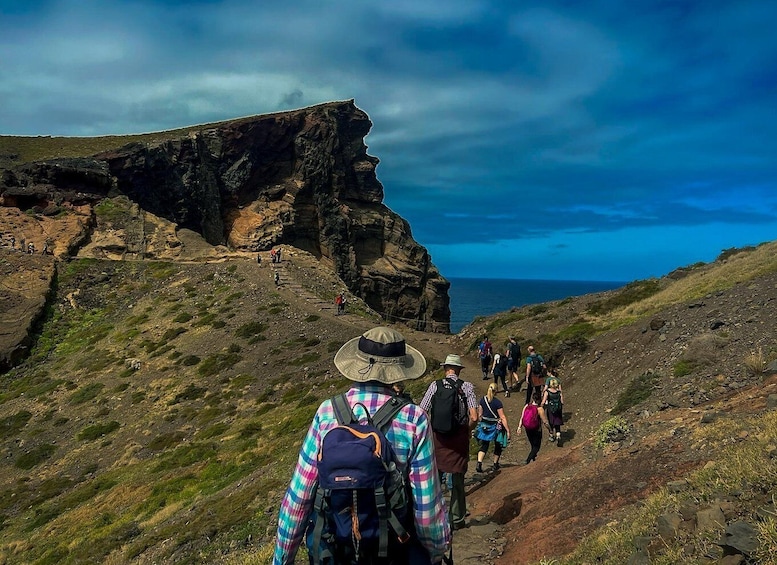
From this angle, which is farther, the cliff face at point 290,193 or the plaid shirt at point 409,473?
the cliff face at point 290,193

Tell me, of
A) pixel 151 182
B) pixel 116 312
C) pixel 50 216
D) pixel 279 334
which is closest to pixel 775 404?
pixel 279 334

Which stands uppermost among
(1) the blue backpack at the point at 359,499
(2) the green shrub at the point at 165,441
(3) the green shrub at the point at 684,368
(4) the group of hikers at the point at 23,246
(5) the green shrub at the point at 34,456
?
(4) the group of hikers at the point at 23,246

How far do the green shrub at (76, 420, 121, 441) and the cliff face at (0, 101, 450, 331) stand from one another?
39.0m

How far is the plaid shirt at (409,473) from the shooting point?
3861mm

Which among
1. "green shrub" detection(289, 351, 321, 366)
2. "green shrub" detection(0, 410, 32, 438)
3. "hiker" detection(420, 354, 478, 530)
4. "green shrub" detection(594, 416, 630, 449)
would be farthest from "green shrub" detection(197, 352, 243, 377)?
"hiker" detection(420, 354, 478, 530)

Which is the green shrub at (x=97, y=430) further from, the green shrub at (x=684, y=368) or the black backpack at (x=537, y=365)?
the green shrub at (x=684, y=368)

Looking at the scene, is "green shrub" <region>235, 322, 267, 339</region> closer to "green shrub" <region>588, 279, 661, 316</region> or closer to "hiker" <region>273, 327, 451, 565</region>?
"green shrub" <region>588, 279, 661, 316</region>

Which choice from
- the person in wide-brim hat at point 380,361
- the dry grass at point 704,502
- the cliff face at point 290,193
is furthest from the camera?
the cliff face at point 290,193

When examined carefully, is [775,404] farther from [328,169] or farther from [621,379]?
[328,169]

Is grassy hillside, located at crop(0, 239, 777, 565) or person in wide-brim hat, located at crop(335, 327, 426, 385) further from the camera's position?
grassy hillside, located at crop(0, 239, 777, 565)

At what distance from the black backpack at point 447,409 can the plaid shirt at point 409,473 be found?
12.4 ft

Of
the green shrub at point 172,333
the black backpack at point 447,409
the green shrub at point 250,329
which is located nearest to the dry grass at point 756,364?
the black backpack at point 447,409

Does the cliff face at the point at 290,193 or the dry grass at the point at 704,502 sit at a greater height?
the cliff face at the point at 290,193

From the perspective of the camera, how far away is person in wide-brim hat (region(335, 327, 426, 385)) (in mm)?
4152
